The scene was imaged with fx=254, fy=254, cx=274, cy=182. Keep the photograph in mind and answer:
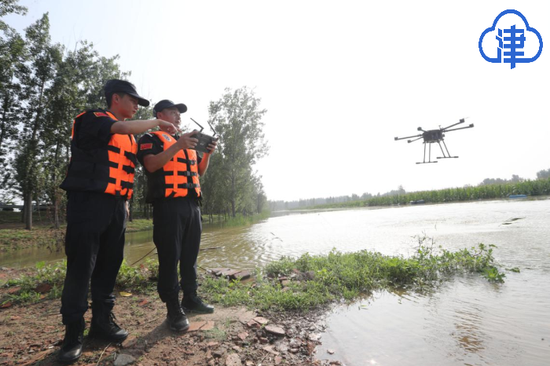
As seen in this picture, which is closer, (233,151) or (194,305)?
(194,305)

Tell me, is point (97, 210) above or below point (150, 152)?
below

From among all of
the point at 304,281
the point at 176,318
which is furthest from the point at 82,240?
the point at 304,281

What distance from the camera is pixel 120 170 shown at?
2.25 metres

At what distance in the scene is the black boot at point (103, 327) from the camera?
2.18m

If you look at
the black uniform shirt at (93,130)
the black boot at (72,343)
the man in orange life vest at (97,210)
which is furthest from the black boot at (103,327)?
the black uniform shirt at (93,130)

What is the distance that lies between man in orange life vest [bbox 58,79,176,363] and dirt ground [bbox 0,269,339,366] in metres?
0.21

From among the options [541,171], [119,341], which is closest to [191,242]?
[119,341]

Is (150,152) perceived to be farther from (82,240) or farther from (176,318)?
(176,318)

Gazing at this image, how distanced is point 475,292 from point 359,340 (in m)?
2.18

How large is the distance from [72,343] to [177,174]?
1.57 metres

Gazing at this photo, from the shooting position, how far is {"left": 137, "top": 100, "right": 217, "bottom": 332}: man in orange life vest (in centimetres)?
244

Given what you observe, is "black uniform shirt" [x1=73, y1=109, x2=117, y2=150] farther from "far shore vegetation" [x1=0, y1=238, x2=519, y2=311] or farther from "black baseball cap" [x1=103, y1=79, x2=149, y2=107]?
"far shore vegetation" [x1=0, y1=238, x2=519, y2=311]

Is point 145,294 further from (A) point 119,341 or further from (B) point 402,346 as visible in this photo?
(B) point 402,346

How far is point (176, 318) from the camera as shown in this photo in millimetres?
2426
